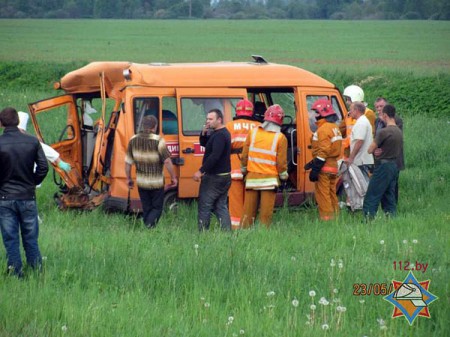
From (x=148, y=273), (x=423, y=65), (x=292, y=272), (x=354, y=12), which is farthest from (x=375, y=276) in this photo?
(x=354, y=12)

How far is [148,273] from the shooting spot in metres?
9.09

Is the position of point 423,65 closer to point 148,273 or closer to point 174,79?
point 174,79

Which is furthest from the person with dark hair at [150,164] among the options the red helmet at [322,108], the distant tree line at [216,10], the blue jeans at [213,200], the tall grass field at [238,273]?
the distant tree line at [216,10]

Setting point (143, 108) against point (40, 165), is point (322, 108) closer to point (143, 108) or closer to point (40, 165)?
point (143, 108)

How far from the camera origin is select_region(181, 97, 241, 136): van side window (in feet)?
43.7

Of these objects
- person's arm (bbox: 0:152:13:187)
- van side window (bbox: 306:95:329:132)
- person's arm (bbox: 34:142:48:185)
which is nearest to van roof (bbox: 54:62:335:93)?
van side window (bbox: 306:95:329:132)

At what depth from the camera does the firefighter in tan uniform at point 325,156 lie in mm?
12633

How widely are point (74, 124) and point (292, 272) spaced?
242 inches

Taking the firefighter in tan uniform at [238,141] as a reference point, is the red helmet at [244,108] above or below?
above

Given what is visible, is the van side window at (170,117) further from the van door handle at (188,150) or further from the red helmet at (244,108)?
the red helmet at (244,108)

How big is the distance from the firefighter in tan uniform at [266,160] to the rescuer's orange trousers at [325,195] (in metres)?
0.86

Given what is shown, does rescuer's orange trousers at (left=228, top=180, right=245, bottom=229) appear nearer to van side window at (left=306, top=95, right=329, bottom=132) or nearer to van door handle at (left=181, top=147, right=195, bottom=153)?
van door handle at (left=181, top=147, right=195, bottom=153)

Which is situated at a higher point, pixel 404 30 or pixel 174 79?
pixel 174 79

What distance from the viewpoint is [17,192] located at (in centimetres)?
917
